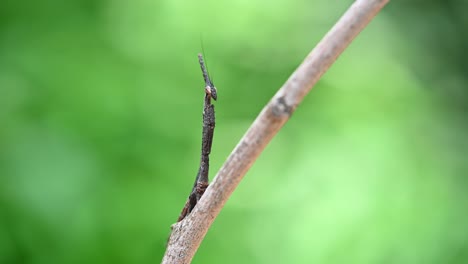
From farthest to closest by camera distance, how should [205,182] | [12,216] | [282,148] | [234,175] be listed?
[282,148], [12,216], [205,182], [234,175]

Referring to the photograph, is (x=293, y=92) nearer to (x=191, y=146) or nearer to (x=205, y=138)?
(x=205, y=138)

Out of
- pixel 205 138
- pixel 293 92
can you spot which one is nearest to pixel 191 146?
pixel 205 138

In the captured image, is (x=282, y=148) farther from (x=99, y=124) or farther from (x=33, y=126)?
(x=33, y=126)

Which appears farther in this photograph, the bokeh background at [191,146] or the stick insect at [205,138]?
the bokeh background at [191,146]

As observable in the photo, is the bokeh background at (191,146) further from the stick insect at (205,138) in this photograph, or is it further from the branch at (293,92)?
the branch at (293,92)

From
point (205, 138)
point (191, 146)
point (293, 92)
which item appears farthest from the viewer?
point (191, 146)

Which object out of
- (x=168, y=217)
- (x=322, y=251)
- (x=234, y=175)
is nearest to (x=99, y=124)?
(x=168, y=217)

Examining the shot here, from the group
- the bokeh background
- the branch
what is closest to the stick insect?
the branch

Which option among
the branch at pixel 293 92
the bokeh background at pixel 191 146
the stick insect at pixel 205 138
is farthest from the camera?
the bokeh background at pixel 191 146

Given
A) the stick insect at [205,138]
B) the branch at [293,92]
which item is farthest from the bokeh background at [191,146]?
the branch at [293,92]
